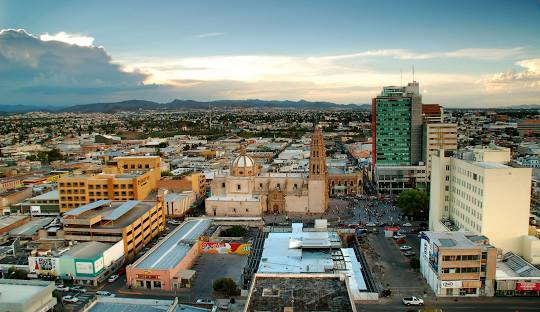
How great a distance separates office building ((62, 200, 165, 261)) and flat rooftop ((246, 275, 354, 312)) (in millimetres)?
22462

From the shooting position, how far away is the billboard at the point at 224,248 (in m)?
47.5

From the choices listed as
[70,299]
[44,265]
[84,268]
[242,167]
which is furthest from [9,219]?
[242,167]

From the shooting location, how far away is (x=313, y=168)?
6341 centimetres

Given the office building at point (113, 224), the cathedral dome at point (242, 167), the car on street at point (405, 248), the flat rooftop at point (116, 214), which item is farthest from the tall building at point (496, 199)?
the flat rooftop at point (116, 214)

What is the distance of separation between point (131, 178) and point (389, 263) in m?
33.9

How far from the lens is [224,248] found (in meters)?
48.0

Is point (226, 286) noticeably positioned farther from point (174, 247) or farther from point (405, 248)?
point (405, 248)

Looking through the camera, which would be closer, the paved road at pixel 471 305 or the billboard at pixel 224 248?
the paved road at pixel 471 305

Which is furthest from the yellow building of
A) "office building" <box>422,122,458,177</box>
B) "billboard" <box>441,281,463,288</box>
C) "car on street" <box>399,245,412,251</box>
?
"office building" <box>422,122,458,177</box>

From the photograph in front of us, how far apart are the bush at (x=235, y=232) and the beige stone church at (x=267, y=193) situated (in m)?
8.72

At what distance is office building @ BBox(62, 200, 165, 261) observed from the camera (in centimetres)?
4472

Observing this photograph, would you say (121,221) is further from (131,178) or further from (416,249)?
(416,249)

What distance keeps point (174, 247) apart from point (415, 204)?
31.0 metres

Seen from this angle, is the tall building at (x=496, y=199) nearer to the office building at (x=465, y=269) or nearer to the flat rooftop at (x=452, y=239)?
the flat rooftop at (x=452, y=239)
